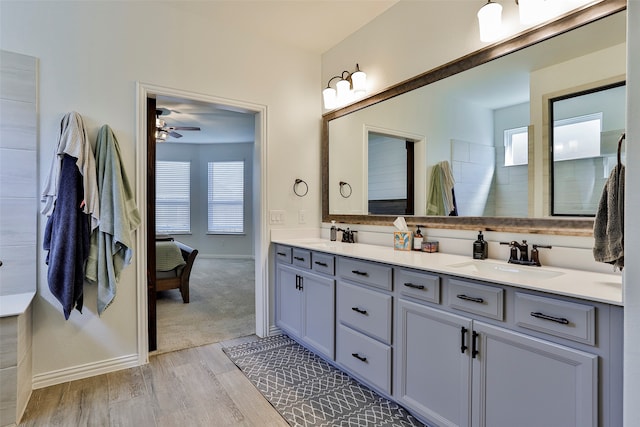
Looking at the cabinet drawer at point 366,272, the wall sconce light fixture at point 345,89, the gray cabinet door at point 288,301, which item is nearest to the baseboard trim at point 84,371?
the gray cabinet door at point 288,301

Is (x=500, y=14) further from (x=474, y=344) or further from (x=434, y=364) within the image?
(x=434, y=364)

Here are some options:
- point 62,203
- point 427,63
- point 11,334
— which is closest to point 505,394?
point 427,63

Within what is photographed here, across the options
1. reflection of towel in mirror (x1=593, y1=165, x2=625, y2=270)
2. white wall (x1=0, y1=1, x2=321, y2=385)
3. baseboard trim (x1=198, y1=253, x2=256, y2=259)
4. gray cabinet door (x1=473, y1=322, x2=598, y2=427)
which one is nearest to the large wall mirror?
reflection of towel in mirror (x1=593, y1=165, x2=625, y2=270)

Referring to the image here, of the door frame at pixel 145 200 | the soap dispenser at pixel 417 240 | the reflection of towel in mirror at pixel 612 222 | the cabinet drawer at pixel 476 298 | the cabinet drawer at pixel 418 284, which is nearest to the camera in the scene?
the reflection of towel in mirror at pixel 612 222

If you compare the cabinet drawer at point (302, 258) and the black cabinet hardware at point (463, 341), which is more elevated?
the cabinet drawer at point (302, 258)

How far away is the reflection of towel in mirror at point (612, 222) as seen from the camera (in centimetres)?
114

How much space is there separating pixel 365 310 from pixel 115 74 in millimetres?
2437

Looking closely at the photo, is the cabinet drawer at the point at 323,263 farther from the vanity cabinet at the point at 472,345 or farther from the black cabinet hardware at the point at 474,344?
the black cabinet hardware at the point at 474,344

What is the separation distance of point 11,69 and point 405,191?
2765mm

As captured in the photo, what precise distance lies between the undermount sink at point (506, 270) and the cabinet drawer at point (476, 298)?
0.09m

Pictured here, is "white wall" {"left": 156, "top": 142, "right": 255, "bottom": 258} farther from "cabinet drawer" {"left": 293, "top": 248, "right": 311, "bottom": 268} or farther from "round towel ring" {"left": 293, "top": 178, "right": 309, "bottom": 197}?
"cabinet drawer" {"left": 293, "top": 248, "right": 311, "bottom": 268}

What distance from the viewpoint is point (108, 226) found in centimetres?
224

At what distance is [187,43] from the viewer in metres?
2.70

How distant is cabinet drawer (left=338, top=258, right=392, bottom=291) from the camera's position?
6.40ft
